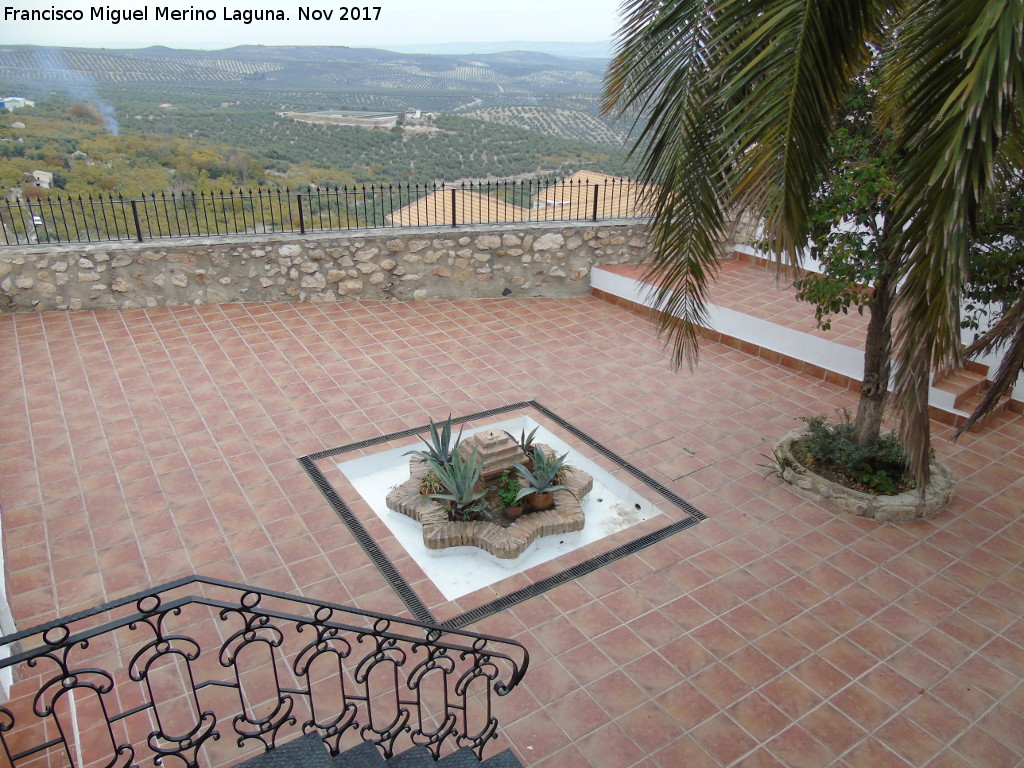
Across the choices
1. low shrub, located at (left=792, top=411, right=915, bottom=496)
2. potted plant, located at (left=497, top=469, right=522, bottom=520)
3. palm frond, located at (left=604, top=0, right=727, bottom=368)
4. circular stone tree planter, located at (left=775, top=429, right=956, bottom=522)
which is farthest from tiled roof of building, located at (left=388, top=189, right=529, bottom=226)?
palm frond, located at (left=604, top=0, right=727, bottom=368)

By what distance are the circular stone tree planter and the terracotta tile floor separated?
0.11 metres

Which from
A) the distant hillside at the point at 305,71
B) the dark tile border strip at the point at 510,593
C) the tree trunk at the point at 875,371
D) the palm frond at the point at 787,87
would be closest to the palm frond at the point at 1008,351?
the tree trunk at the point at 875,371

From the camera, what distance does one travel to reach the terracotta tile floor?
395 centimetres

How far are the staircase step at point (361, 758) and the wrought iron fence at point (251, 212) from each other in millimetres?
6497

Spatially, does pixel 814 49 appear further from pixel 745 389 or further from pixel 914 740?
pixel 745 389

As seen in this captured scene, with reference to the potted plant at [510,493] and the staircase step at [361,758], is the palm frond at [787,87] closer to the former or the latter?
the staircase step at [361,758]

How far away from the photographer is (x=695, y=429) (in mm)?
6691

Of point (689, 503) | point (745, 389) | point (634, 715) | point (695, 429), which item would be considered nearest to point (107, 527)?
point (634, 715)

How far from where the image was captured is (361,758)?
10.4 ft

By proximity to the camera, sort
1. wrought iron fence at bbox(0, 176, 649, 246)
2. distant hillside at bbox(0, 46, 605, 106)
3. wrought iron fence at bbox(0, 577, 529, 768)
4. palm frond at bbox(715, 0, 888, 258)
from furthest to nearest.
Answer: distant hillside at bbox(0, 46, 605, 106) < wrought iron fence at bbox(0, 176, 649, 246) < wrought iron fence at bbox(0, 577, 529, 768) < palm frond at bbox(715, 0, 888, 258)

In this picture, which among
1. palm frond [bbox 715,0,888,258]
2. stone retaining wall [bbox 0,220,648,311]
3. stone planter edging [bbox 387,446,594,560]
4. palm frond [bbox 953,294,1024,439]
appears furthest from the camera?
→ stone retaining wall [bbox 0,220,648,311]

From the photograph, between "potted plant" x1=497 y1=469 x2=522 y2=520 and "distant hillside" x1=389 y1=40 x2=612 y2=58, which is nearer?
"potted plant" x1=497 y1=469 x2=522 y2=520

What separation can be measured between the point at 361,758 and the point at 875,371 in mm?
4403

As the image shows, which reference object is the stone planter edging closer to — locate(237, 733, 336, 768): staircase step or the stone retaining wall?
locate(237, 733, 336, 768): staircase step
